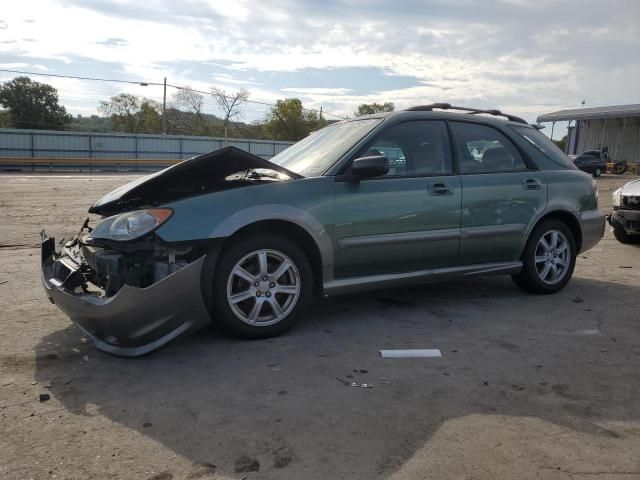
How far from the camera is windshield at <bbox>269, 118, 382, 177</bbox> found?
448 cm

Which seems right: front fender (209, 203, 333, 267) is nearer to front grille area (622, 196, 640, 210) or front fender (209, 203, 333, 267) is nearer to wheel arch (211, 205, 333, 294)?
wheel arch (211, 205, 333, 294)

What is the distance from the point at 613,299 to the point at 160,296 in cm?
429

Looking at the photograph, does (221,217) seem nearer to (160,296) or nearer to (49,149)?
(160,296)

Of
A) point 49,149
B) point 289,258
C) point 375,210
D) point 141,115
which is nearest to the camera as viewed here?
point 289,258

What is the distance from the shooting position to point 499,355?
12.7 feet

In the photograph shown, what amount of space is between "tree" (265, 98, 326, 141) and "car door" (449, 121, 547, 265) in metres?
57.3

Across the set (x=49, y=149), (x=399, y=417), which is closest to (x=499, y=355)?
(x=399, y=417)

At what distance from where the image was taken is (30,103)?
5478cm

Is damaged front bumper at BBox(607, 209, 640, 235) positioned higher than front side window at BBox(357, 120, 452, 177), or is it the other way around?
front side window at BBox(357, 120, 452, 177)

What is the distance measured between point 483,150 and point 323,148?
151 cm

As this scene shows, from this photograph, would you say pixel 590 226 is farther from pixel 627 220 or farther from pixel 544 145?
pixel 627 220

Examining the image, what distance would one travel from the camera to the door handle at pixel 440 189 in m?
4.67

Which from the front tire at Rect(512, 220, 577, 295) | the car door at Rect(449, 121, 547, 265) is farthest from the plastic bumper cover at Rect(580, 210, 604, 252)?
the car door at Rect(449, 121, 547, 265)

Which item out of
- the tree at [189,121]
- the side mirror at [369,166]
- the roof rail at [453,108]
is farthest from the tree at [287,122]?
the side mirror at [369,166]
